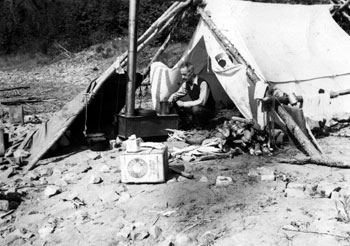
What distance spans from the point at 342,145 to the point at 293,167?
124 centimetres

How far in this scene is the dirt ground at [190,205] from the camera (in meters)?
3.71

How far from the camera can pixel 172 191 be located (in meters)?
4.66

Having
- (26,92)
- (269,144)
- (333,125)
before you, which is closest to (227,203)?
(269,144)

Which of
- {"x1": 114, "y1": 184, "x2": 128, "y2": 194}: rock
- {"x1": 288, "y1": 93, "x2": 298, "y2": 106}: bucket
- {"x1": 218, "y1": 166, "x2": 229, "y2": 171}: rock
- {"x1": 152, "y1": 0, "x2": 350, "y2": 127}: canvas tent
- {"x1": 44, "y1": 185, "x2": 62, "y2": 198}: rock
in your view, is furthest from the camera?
{"x1": 152, "y1": 0, "x2": 350, "y2": 127}: canvas tent

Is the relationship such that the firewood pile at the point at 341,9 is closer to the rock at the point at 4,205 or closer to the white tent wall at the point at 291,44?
the white tent wall at the point at 291,44

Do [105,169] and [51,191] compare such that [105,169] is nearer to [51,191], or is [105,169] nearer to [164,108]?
[51,191]

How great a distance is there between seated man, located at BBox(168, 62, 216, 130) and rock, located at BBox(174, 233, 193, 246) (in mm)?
3201

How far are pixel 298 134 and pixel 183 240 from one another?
101 inches

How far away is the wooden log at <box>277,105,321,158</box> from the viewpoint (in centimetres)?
555

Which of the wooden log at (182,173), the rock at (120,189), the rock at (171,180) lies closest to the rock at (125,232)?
the rock at (120,189)

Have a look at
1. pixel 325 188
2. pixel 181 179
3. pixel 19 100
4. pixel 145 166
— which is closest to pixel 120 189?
pixel 145 166

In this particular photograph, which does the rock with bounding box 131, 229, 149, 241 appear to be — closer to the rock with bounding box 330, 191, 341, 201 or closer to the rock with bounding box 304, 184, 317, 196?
the rock with bounding box 304, 184, 317, 196

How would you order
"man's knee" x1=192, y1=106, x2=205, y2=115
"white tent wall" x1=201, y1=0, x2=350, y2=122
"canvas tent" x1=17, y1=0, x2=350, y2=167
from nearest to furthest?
"canvas tent" x1=17, y1=0, x2=350, y2=167 < "man's knee" x1=192, y1=106, x2=205, y2=115 < "white tent wall" x1=201, y1=0, x2=350, y2=122

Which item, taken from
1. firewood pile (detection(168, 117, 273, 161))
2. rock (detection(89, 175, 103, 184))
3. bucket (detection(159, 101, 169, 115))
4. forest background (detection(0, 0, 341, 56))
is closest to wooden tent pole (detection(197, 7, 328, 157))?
firewood pile (detection(168, 117, 273, 161))
